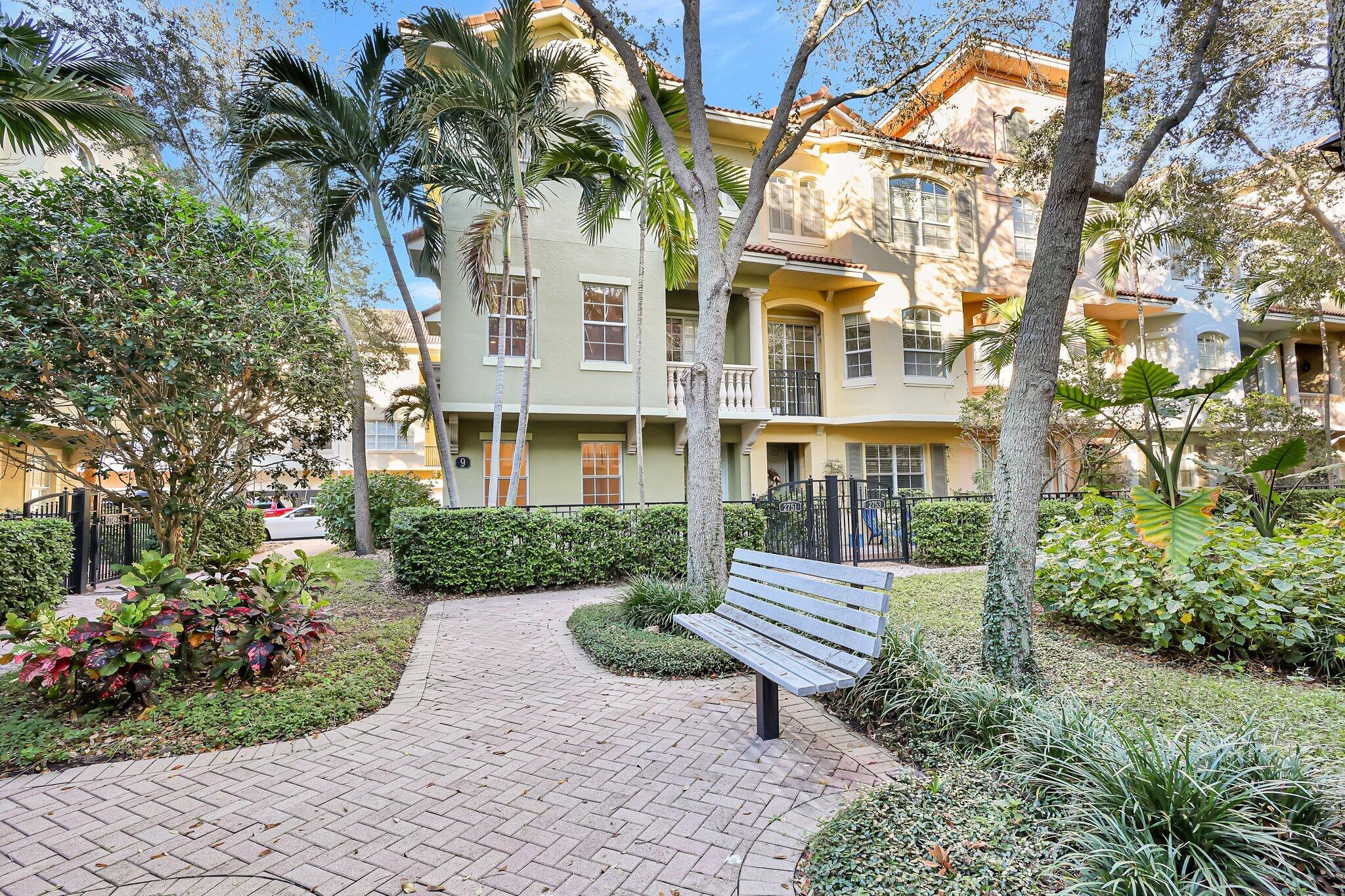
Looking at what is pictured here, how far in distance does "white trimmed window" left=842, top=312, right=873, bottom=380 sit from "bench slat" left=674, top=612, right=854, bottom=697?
13118 millimetres

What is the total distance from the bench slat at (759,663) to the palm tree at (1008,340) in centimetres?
924

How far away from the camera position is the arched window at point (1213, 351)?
21422 millimetres

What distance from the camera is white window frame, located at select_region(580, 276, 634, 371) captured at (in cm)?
1372

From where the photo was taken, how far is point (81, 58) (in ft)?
26.7

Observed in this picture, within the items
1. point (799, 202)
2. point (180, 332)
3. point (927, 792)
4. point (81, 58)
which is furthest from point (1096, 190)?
point (799, 202)

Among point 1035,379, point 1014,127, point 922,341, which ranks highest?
point 1014,127

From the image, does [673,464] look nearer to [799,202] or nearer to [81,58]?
[799,202]

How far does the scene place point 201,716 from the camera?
167 inches

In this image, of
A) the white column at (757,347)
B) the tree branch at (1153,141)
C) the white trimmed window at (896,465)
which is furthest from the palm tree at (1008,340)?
the tree branch at (1153,141)

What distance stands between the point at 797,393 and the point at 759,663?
46.7 ft

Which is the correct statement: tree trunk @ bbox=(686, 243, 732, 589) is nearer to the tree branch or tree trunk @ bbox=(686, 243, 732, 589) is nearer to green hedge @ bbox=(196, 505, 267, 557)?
the tree branch

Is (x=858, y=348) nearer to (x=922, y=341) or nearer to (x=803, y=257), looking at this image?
(x=922, y=341)

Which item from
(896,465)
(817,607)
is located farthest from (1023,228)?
(817,607)

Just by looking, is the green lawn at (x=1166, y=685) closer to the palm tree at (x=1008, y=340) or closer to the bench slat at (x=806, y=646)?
the bench slat at (x=806, y=646)
